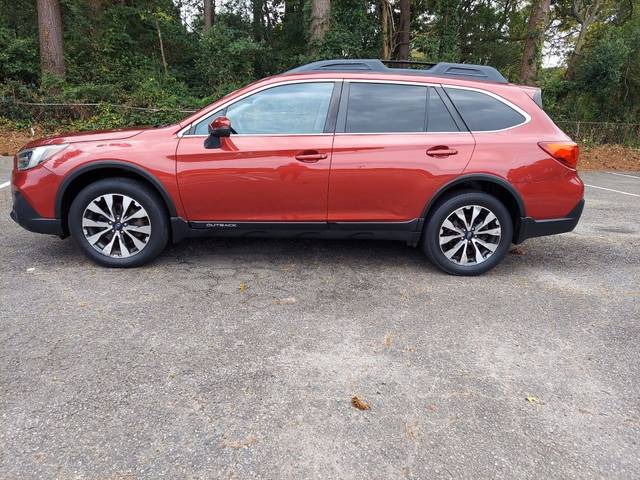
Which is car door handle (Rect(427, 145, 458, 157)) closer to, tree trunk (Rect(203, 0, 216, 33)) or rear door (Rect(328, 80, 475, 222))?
rear door (Rect(328, 80, 475, 222))

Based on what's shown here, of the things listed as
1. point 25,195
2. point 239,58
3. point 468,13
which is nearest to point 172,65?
point 239,58

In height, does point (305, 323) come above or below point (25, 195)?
below

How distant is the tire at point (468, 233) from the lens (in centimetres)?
414

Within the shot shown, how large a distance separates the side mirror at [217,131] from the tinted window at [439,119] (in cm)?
171

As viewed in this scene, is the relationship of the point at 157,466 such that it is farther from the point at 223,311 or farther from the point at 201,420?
the point at 223,311

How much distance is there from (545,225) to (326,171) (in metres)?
1.99

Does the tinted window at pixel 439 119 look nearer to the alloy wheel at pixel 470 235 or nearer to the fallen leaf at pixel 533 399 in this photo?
the alloy wheel at pixel 470 235

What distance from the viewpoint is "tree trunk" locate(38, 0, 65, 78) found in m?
14.9

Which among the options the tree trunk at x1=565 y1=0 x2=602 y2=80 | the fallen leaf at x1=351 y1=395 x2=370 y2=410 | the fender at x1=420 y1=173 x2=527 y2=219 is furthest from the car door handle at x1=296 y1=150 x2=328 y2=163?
the tree trunk at x1=565 y1=0 x2=602 y2=80

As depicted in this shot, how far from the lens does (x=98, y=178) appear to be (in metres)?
4.16

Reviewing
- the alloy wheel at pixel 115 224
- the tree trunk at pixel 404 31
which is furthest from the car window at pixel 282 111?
the tree trunk at pixel 404 31

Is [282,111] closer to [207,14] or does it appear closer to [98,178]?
[98,178]

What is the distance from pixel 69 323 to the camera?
319 cm

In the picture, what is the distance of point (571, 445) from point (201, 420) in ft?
5.73
